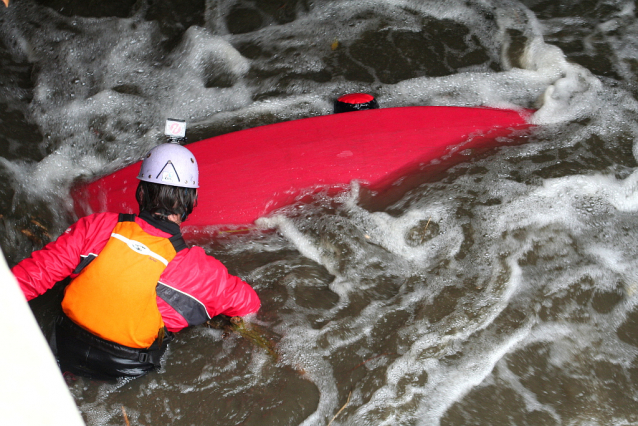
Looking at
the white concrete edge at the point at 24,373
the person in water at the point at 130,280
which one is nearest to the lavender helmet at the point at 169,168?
the person in water at the point at 130,280

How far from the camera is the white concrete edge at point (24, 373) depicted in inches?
24.4

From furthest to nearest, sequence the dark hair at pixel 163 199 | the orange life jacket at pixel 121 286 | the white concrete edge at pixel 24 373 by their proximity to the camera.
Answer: the dark hair at pixel 163 199
the orange life jacket at pixel 121 286
the white concrete edge at pixel 24 373

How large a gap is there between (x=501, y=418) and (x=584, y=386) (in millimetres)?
381

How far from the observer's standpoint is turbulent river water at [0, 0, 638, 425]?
191cm

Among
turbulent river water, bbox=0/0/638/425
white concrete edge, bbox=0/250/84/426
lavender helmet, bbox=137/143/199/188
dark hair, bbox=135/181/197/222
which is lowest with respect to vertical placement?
turbulent river water, bbox=0/0/638/425

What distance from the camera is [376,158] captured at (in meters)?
2.78

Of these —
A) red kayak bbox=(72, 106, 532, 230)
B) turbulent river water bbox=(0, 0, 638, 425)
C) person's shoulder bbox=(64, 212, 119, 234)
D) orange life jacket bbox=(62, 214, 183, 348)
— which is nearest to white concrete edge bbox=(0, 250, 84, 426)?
orange life jacket bbox=(62, 214, 183, 348)

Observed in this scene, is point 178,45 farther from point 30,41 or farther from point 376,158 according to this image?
point 376,158

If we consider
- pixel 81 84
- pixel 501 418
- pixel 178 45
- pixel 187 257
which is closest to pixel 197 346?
pixel 187 257

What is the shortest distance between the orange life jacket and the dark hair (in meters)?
0.13

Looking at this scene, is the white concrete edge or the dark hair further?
the dark hair

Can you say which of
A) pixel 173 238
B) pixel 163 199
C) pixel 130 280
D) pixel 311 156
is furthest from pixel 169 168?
pixel 311 156

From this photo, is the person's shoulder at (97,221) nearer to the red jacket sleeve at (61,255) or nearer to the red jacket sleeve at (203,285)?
the red jacket sleeve at (61,255)

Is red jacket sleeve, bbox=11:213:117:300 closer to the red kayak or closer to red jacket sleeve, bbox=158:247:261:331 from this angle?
red jacket sleeve, bbox=158:247:261:331
